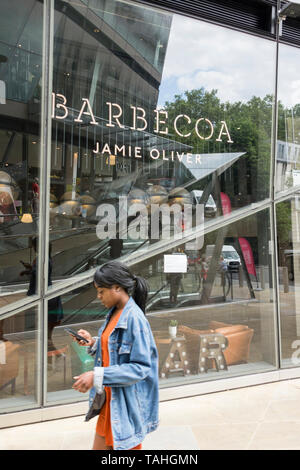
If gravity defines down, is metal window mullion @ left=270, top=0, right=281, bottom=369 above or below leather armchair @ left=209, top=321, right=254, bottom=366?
above

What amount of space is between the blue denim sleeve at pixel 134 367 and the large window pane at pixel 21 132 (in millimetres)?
2888

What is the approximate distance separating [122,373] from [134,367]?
70 millimetres

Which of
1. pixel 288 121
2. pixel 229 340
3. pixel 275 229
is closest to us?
pixel 229 340

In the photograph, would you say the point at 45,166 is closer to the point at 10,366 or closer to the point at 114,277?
the point at 10,366

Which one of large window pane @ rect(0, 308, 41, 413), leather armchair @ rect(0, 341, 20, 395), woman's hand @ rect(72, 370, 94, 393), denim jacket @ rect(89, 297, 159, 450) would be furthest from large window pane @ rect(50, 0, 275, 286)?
woman's hand @ rect(72, 370, 94, 393)

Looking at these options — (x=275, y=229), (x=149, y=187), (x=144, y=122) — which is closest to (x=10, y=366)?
(x=149, y=187)

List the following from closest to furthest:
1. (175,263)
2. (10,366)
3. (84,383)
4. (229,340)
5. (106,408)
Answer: (84,383) → (106,408) → (10,366) → (175,263) → (229,340)

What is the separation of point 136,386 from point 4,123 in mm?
3634

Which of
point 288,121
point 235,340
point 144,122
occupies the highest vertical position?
point 288,121

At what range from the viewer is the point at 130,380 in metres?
2.31

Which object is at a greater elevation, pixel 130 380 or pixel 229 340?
pixel 130 380

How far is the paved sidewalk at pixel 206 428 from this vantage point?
4125 millimetres

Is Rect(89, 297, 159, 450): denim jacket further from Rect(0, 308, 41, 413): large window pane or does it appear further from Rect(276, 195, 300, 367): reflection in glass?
Rect(276, 195, 300, 367): reflection in glass

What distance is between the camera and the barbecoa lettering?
529 cm
